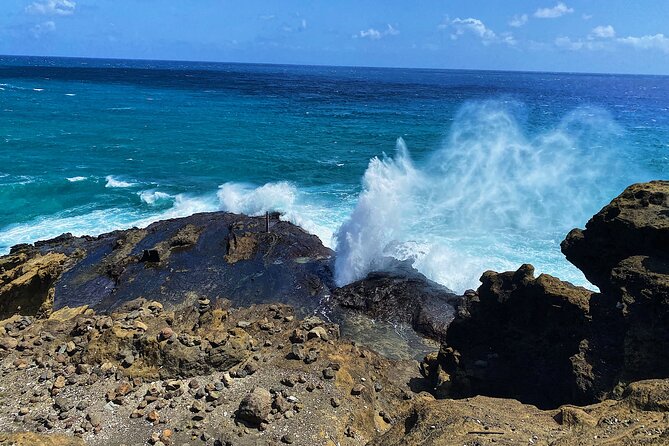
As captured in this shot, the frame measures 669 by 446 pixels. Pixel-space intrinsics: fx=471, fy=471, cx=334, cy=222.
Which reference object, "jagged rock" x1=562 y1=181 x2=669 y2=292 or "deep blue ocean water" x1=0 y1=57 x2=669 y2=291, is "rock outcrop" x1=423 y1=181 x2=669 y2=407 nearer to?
"jagged rock" x1=562 y1=181 x2=669 y2=292

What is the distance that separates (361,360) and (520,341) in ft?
12.9

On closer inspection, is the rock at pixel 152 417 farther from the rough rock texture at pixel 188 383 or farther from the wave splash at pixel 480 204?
the wave splash at pixel 480 204

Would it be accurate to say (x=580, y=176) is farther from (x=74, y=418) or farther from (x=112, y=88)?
(x=112, y=88)

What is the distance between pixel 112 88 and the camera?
9806cm

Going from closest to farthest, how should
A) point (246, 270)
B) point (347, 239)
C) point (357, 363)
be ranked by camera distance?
point (357, 363) < point (246, 270) < point (347, 239)

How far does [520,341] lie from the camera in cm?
1099

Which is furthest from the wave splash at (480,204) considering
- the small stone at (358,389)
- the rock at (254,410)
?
the rock at (254,410)

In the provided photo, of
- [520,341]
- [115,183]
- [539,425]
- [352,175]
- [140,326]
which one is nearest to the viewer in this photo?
[539,425]

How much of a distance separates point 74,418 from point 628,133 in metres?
59.5

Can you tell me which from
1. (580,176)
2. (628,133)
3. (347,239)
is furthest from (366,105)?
(347,239)

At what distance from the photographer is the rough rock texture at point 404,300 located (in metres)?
14.9

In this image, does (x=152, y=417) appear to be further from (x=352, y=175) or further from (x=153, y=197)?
(x=352, y=175)

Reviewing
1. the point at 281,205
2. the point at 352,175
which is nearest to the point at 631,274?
the point at 281,205

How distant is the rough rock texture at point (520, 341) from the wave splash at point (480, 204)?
6.18 metres
